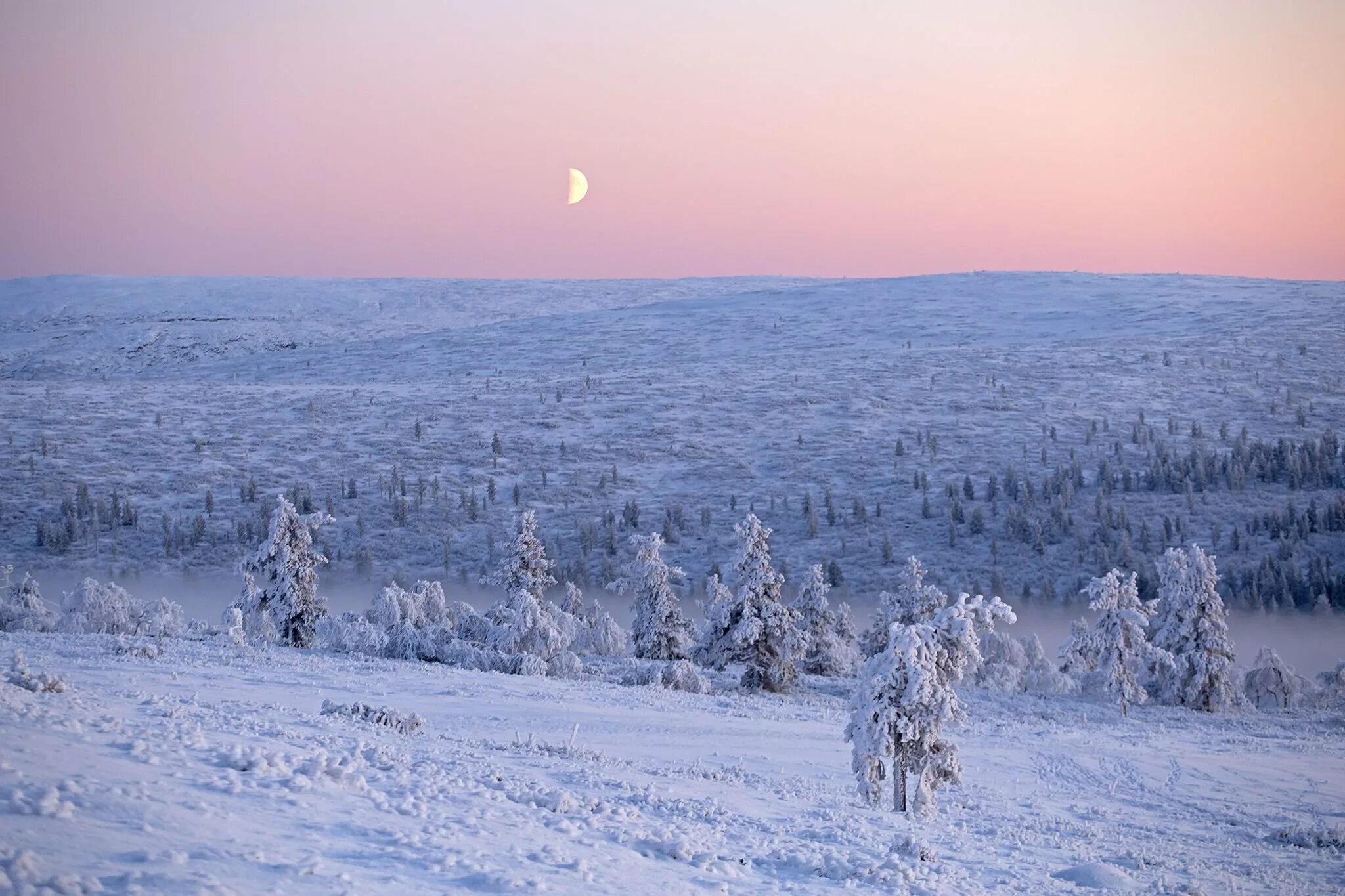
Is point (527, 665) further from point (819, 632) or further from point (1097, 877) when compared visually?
point (1097, 877)

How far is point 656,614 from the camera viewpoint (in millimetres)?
39688

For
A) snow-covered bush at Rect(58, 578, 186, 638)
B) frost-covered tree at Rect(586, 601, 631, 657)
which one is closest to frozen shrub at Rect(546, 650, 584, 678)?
frost-covered tree at Rect(586, 601, 631, 657)

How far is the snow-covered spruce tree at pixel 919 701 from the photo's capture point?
17.0 m

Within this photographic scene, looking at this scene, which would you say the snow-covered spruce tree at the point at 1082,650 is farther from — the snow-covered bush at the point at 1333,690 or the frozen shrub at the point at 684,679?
the frozen shrub at the point at 684,679

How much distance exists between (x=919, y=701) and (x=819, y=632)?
22.9 metres

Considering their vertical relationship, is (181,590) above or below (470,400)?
below

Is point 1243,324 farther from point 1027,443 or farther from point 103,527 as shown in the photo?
point 103,527

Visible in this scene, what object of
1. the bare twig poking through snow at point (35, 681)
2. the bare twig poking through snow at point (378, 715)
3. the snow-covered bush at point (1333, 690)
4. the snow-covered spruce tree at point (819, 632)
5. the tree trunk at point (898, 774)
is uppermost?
the bare twig poking through snow at point (35, 681)

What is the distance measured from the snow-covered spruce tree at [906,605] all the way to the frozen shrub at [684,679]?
538cm

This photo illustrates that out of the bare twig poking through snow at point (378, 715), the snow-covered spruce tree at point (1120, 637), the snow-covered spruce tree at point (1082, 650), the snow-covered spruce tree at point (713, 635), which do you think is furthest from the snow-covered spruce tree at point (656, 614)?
the bare twig poking through snow at point (378, 715)

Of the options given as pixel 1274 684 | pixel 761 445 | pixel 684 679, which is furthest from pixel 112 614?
pixel 761 445

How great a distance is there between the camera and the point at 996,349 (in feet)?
385

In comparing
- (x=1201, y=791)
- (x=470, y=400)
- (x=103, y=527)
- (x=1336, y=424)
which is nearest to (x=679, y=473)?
(x=470, y=400)

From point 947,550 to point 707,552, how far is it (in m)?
13.9
